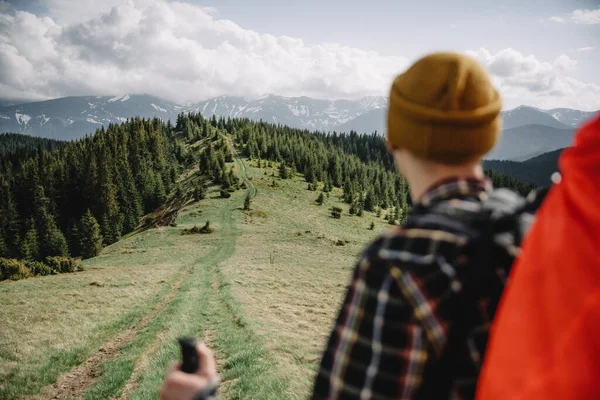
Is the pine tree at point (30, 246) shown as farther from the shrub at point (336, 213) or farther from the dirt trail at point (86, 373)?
the dirt trail at point (86, 373)

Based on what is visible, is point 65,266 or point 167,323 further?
point 65,266

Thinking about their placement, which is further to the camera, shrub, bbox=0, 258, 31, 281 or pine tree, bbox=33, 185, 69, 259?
pine tree, bbox=33, 185, 69, 259

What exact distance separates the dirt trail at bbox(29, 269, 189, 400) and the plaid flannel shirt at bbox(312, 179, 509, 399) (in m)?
9.46

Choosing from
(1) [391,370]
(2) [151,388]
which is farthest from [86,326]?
(1) [391,370]

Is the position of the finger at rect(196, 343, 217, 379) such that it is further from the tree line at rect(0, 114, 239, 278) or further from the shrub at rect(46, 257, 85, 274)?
the tree line at rect(0, 114, 239, 278)

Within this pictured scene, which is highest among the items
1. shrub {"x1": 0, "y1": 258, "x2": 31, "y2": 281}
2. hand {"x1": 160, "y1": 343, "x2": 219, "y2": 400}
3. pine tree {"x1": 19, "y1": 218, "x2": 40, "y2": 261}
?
hand {"x1": 160, "y1": 343, "x2": 219, "y2": 400}

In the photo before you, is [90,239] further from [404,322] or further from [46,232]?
[404,322]

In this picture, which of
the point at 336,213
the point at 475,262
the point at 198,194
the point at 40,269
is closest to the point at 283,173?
the point at 198,194

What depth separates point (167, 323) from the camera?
12414mm

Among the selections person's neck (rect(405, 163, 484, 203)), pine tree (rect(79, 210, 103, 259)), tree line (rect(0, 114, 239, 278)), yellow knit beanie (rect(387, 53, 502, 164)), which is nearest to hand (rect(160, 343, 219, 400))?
person's neck (rect(405, 163, 484, 203))

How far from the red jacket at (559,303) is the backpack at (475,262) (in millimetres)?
126

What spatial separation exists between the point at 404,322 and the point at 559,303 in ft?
1.44

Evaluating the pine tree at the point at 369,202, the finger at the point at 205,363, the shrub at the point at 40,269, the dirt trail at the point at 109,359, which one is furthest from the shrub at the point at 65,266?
the pine tree at the point at 369,202

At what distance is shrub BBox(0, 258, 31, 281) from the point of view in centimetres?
2905
